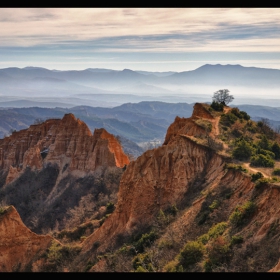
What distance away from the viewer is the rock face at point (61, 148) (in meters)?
63.4

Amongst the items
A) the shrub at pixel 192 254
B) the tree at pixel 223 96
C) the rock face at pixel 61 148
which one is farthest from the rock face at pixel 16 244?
the tree at pixel 223 96

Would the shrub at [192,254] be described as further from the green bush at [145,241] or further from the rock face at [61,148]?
the rock face at [61,148]

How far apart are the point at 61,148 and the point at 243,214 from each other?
166 ft

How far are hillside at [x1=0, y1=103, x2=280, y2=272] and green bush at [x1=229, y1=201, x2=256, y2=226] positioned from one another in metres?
0.05

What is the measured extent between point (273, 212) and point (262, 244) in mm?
2114

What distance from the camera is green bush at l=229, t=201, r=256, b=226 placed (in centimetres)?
2209

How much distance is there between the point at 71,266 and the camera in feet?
106

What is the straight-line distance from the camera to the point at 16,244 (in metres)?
35.8

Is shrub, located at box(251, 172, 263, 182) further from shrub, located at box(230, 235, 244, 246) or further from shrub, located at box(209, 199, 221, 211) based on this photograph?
shrub, located at box(230, 235, 244, 246)

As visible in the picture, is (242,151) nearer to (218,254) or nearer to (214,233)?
(214,233)

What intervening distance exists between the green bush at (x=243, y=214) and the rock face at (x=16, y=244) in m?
18.8

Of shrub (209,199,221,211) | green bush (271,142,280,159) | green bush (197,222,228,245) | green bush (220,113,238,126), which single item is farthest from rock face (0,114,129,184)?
green bush (197,222,228,245)

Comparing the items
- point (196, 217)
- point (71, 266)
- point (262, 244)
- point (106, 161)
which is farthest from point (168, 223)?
point (106, 161)
